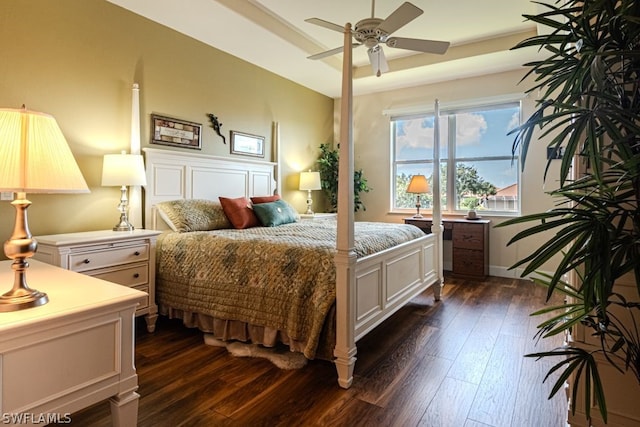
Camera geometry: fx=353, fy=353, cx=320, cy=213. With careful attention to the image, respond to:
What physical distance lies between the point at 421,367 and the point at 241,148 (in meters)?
3.16

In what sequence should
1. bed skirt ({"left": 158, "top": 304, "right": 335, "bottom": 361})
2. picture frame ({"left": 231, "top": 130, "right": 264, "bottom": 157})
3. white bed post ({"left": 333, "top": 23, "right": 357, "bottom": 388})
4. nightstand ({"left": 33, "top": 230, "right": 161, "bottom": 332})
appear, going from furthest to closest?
picture frame ({"left": 231, "top": 130, "right": 264, "bottom": 157}) < nightstand ({"left": 33, "top": 230, "right": 161, "bottom": 332}) < bed skirt ({"left": 158, "top": 304, "right": 335, "bottom": 361}) < white bed post ({"left": 333, "top": 23, "right": 357, "bottom": 388})

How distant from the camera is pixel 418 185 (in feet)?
16.7

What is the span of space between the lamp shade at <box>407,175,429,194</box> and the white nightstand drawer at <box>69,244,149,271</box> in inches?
142

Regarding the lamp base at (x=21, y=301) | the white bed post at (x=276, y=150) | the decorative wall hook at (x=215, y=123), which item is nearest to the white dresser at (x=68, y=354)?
the lamp base at (x=21, y=301)

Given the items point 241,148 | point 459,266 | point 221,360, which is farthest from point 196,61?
point 459,266

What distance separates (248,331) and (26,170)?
178 centimetres

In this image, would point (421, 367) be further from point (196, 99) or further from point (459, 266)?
point (196, 99)

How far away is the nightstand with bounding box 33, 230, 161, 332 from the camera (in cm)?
229

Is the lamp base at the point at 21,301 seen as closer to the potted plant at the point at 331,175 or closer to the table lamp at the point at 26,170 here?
the table lamp at the point at 26,170

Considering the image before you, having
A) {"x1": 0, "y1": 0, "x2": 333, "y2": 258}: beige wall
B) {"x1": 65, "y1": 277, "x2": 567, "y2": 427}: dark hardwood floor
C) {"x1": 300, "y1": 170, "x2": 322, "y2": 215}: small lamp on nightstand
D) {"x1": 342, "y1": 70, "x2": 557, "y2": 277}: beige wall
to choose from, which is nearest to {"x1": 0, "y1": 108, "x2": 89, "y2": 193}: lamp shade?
{"x1": 65, "y1": 277, "x2": 567, "y2": 427}: dark hardwood floor

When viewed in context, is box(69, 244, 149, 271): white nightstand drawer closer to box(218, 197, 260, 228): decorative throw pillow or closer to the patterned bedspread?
the patterned bedspread

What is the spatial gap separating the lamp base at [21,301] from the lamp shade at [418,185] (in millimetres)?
4526

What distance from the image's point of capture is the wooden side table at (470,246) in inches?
182

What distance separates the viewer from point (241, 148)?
433 centimetres
